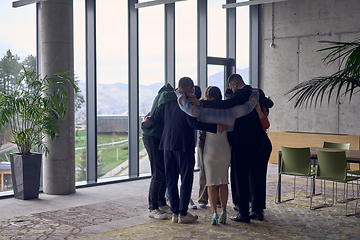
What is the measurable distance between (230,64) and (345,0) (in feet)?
9.51

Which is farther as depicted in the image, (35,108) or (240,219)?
(35,108)

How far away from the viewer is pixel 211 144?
14.9 ft

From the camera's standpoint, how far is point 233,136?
4.57 metres

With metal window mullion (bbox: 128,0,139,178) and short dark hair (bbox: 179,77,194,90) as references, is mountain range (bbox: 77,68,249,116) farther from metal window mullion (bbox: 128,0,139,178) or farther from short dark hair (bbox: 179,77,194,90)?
short dark hair (bbox: 179,77,194,90)

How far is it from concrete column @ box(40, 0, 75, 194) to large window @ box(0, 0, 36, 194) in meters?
0.49

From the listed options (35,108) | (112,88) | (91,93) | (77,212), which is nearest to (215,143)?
(77,212)

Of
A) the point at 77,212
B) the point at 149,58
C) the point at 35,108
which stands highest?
the point at 149,58

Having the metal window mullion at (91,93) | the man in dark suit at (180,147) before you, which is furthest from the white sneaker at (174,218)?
the metal window mullion at (91,93)

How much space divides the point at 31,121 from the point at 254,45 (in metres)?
6.47

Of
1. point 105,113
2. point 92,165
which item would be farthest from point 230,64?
point 92,165

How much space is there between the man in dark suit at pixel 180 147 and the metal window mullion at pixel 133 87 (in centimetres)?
317

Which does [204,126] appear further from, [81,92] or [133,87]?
[133,87]

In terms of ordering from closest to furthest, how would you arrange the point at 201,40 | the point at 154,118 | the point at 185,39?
the point at 154,118 → the point at 185,39 → the point at 201,40

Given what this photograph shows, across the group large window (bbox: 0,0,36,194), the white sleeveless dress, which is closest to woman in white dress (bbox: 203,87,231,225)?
the white sleeveless dress
